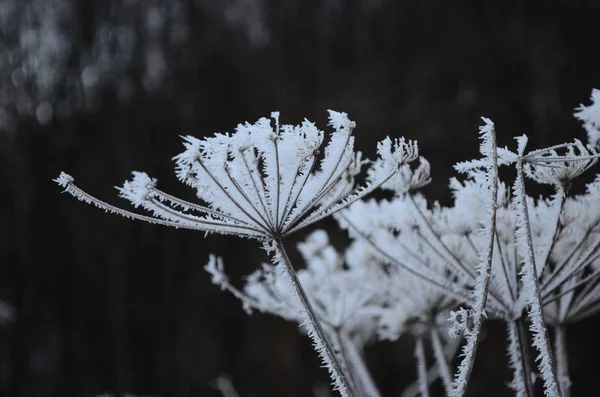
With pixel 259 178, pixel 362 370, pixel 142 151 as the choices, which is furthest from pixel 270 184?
pixel 142 151

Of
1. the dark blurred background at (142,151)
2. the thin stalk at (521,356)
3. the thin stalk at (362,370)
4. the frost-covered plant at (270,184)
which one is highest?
the dark blurred background at (142,151)

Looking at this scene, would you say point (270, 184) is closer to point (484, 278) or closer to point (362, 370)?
point (484, 278)

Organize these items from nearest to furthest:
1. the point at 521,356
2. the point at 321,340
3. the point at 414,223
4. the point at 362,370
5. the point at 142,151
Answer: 1. the point at 321,340
2. the point at 521,356
3. the point at 414,223
4. the point at 362,370
5. the point at 142,151

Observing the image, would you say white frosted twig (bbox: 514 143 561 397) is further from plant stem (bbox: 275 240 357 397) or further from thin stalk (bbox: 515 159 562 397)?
plant stem (bbox: 275 240 357 397)

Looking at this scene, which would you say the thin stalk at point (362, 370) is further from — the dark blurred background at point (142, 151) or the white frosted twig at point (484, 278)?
the dark blurred background at point (142, 151)

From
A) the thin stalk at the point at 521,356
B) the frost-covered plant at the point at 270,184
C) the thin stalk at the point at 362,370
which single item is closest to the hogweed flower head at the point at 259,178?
the frost-covered plant at the point at 270,184

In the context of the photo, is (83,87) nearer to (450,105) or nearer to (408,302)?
(450,105)

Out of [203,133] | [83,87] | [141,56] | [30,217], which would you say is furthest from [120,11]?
[30,217]
